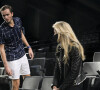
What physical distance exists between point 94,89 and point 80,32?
3.45 meters

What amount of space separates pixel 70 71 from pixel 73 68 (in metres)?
0.04

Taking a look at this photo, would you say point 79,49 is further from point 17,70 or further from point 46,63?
point 46,63

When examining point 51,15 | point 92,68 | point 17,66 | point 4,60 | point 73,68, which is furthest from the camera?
point 51,15

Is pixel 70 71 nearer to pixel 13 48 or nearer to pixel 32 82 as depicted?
pixel 13 48

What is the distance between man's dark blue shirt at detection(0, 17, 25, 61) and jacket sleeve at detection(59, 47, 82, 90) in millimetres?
1438

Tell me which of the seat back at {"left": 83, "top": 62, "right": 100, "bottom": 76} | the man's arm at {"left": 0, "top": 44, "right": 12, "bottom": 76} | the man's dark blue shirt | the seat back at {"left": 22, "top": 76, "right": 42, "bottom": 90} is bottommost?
the seat back at {"left": 22, "top": 76, "right": 42, "bottom": 90}

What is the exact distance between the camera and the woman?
2.75m

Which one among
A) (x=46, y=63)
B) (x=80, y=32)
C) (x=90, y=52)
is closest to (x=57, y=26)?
(x=46, y=63)

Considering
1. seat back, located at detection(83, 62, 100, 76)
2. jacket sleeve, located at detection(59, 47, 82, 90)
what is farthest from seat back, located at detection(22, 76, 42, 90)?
jacket sleeve, located at detection(59, 47, 82, 90)

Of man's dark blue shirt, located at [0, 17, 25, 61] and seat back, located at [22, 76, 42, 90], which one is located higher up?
man's dark blue shirt, located at [0, 17, 25, 61]

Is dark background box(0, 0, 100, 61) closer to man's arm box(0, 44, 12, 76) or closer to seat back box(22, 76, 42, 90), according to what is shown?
seat back box(22, 76, 42, 90)

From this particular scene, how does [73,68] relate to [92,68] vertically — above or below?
above

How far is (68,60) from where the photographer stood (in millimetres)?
2773

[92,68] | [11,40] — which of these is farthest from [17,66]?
[92,68]
